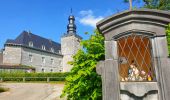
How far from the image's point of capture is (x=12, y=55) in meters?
48.2

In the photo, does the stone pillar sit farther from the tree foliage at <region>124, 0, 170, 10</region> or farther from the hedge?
the hedge

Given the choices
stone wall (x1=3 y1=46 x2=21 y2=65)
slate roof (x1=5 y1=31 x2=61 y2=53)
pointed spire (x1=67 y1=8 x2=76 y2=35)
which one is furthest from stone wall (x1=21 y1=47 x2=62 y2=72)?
pointed spire (x1=67 y1=8 x2=76 y2=35)

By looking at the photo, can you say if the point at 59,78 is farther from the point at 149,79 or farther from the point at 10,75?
the point at 149,79

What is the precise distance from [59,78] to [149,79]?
26.0 metres

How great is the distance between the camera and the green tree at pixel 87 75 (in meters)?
6.98

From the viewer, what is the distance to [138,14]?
214 inches

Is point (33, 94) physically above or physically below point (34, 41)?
below

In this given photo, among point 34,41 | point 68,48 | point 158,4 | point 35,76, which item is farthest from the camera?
point 68,48

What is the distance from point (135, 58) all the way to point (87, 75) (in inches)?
70.0

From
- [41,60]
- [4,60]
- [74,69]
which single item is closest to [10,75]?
[4,60]

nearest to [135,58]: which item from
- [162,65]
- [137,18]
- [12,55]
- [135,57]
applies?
[135,57]

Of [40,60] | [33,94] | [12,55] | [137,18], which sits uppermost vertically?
[12,55]

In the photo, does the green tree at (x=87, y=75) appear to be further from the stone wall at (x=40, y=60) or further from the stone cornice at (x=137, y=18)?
the stone wall at (x=40, y=60)

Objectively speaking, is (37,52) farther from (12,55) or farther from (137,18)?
(137,18)
